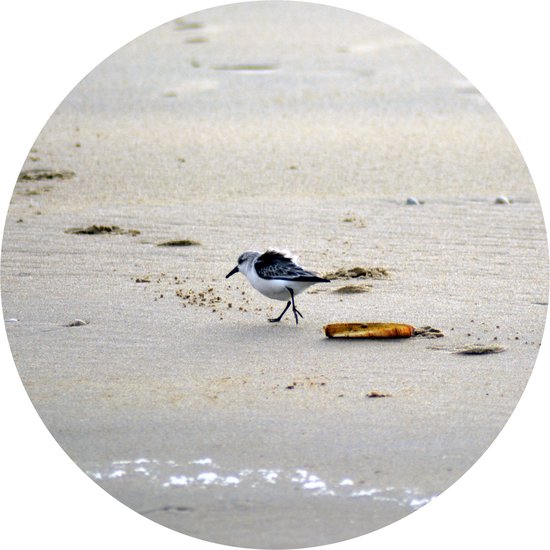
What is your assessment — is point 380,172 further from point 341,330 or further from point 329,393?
point 329,393

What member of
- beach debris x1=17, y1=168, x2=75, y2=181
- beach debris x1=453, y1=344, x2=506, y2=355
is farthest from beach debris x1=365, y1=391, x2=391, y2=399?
beach debris x1=17, y1=168, x2=75, y2=181

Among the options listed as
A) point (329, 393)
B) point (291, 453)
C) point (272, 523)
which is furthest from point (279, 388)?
point (272, 523)

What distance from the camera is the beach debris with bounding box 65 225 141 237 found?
8.06m

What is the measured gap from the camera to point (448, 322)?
638 cm

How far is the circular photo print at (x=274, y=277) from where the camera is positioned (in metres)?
4.88

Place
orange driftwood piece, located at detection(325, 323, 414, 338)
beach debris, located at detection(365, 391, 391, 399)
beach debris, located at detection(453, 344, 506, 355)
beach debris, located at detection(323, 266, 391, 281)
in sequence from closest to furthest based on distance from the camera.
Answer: beach debris, located at detection(365, 391, 391, 399)
beach debris, located at detection(453, 344, 506, 355)
orange driftwood piece, located at detection(325, 323, 414, 338)
beach debris, located at detection(323, 266, 391, 281)

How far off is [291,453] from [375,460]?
385mm

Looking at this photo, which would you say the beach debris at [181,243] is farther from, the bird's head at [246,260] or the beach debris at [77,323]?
the beach debris at [77,323]

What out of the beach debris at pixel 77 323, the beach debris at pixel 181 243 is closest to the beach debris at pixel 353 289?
the beach debris at pixel 181 243

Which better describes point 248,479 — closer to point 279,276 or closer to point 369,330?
point 369,330

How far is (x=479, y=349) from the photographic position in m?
6.01

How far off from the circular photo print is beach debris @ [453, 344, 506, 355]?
0.04ft

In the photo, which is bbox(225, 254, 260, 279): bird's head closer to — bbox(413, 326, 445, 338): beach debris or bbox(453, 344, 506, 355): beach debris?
bbox(413, 326, 445, 338): beach debris

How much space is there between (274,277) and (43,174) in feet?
11.8
